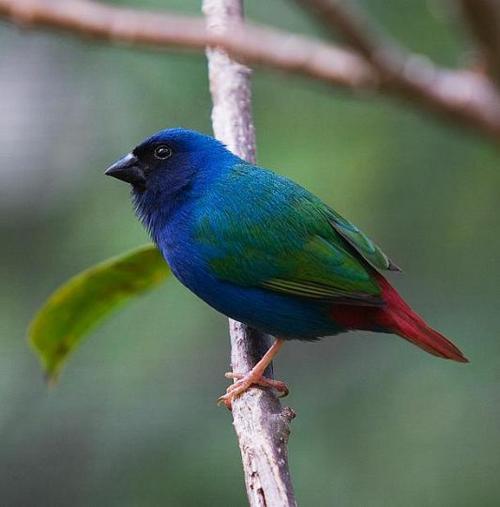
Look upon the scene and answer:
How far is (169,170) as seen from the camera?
12.1 feet

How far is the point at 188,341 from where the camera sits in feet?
18.6

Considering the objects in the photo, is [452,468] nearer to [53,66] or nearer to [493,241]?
[493,241]

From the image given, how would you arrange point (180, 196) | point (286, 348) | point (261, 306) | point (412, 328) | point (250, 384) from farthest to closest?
point (286, 348) → point (180, 196) → point (261, 306) → point (412, 328) → point (250, 384)

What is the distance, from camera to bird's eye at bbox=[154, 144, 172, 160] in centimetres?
375

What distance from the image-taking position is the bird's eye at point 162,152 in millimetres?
3750

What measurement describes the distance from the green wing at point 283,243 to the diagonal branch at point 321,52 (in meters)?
2.25

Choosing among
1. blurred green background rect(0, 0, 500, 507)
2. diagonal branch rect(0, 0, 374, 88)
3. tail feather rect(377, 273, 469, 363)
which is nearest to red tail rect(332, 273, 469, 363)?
tail feather rect(377, 273, 469, 363)

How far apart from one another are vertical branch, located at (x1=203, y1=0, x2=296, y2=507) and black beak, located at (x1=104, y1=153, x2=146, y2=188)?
0.32m

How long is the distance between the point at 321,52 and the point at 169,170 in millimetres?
2811

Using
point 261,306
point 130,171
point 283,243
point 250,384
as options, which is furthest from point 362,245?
point 130,171

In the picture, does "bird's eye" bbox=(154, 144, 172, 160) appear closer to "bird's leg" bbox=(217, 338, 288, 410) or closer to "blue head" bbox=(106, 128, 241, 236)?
"blue head" bbox=(106, 128, 241, 236)

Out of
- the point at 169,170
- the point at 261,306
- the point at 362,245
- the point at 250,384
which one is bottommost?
the point at 250,384

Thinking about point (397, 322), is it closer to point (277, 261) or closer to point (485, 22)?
point (277, 261)

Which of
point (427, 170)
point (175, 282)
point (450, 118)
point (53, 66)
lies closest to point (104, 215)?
point (175, 282)
